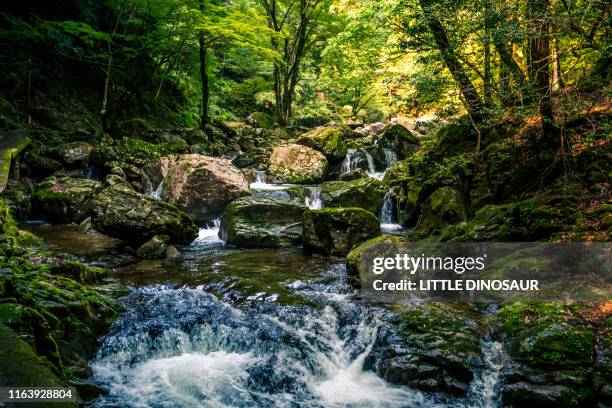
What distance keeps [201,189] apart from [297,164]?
17.0ft

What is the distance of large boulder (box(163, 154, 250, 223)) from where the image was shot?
12.5 m

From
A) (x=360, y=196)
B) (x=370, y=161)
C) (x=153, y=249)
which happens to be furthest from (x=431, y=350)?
(x=370, y=161)

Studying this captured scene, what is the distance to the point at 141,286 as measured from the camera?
296 inches

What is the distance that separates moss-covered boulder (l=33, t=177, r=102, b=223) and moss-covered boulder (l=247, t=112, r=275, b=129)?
13.5m

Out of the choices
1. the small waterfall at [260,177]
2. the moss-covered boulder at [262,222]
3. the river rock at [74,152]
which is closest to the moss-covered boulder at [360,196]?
the moss-covered boulder at [262,222]

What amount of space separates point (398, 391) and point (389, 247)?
3350mm

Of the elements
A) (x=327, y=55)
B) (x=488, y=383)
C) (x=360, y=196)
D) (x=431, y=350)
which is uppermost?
(x=327, y=55)

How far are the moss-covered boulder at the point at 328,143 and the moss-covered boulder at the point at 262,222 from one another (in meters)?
6.61

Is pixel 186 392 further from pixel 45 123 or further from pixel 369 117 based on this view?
pixel 369 117

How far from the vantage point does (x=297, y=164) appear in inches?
663

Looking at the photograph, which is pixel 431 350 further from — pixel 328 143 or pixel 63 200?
pixel 328 143

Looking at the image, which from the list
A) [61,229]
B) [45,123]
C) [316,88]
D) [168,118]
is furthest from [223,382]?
[316,88]

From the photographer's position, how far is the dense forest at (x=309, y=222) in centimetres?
485

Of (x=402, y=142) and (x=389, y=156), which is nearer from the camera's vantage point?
(x=402, y=142)
